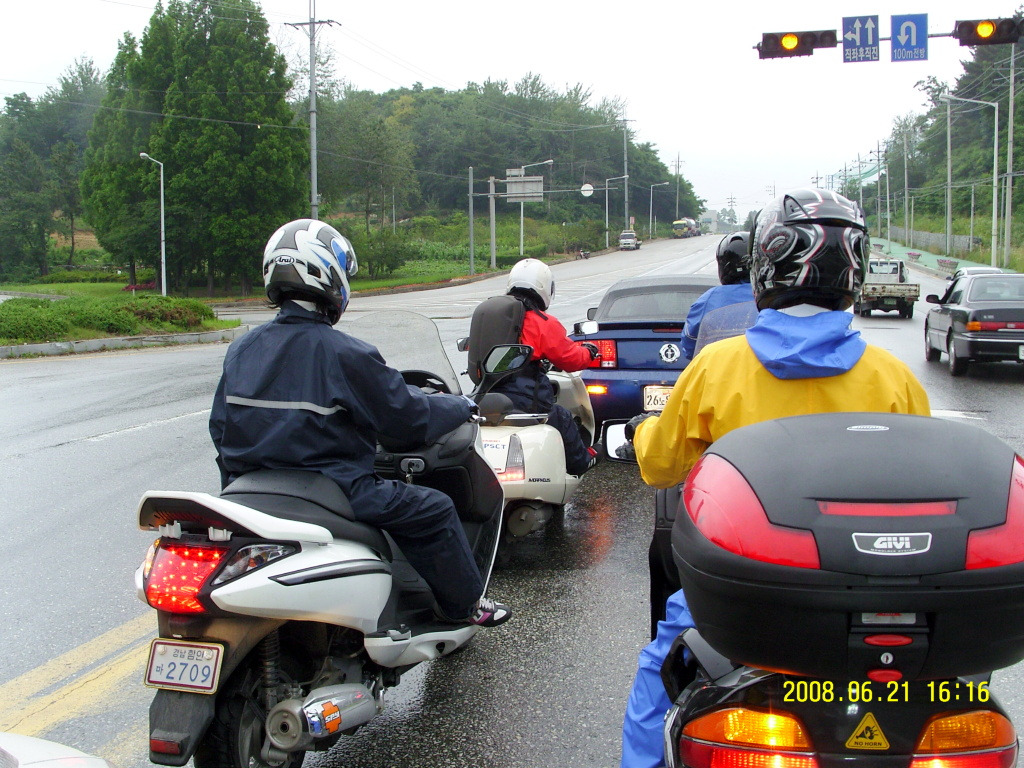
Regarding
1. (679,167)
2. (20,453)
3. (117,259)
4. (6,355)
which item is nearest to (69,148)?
(117,259)

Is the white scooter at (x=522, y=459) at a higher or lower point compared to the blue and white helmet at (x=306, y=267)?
lower

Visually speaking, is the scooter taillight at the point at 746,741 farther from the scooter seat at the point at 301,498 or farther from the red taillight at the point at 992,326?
the red taillight at the point at 992,326

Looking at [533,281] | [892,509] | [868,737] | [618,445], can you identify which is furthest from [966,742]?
[533,281]

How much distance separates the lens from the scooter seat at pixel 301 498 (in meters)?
2.73

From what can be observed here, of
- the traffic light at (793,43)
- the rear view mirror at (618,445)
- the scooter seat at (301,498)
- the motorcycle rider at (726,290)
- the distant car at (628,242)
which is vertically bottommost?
the scooter seat at (301,498)

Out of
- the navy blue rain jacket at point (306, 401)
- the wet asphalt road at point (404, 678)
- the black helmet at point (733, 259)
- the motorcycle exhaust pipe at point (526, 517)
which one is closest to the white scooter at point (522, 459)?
the motorcycle exhaust pipe at point (526, 517)

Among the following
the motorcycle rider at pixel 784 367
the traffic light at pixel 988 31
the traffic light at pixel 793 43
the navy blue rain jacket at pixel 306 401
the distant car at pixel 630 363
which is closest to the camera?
the motorcycle rider at pixel 784 367

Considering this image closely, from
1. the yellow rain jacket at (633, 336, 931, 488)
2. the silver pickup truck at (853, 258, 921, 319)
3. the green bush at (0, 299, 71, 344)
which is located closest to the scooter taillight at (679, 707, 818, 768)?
the yellow rain jacket at (633, 336, 931, 488)

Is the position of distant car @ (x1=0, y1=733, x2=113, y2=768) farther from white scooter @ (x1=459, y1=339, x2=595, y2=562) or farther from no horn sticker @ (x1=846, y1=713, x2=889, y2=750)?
white scooter @ (x1=459, y1=339, x2=595, y2=562)

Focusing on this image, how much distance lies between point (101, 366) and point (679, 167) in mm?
151125

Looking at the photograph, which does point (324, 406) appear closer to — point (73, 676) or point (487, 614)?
point (487, 614)

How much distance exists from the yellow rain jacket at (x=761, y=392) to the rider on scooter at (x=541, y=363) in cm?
303

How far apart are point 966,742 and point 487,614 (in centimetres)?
207

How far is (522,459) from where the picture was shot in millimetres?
5062
